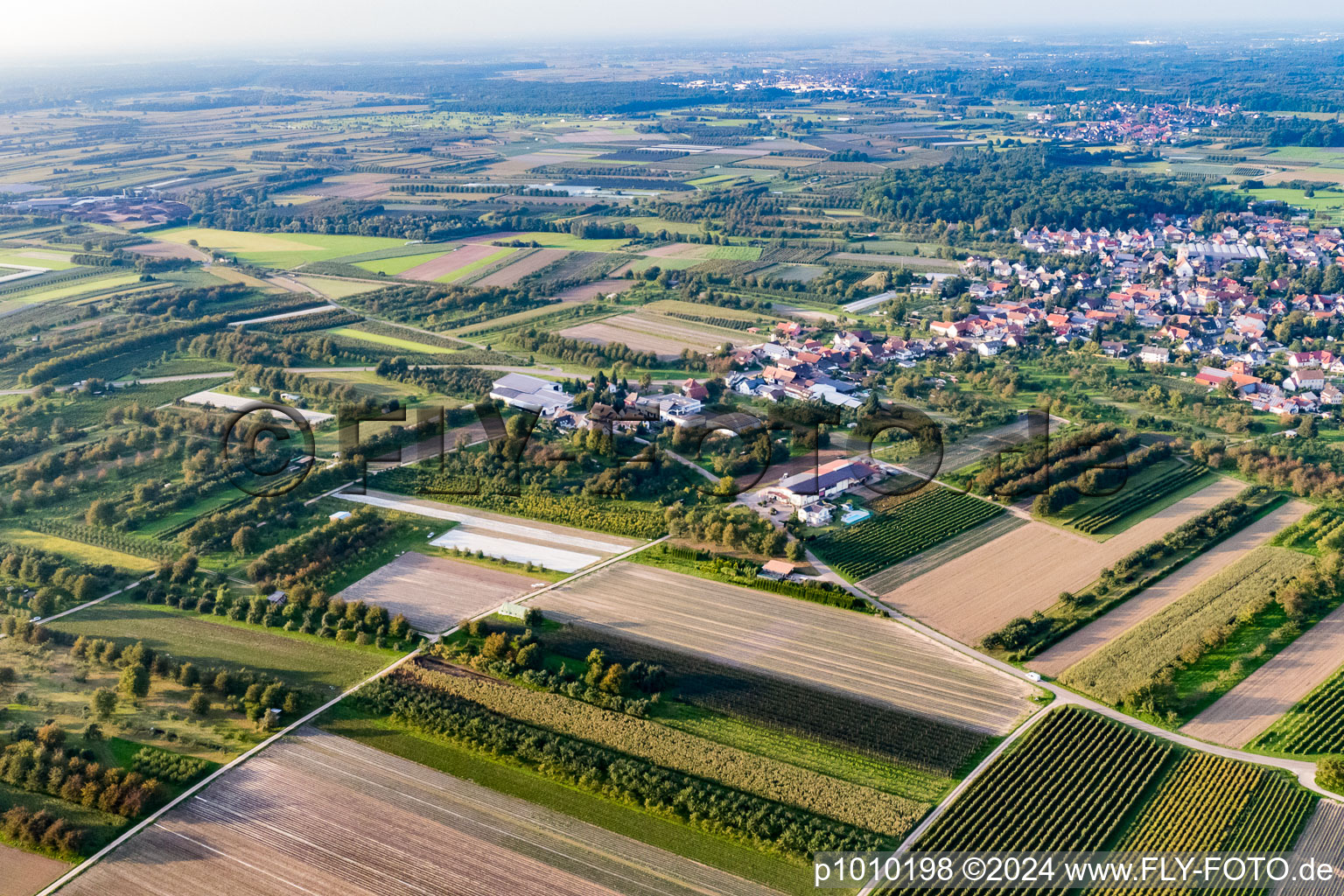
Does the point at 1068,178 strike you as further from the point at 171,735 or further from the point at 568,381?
the point at 171,735

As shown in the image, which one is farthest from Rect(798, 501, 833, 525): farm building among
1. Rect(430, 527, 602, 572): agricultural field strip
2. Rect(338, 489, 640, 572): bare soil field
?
Rect(430, 527, 602, 572): agricultural field strip

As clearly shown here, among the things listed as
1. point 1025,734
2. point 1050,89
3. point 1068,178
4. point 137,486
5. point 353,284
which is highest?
point 1050,89

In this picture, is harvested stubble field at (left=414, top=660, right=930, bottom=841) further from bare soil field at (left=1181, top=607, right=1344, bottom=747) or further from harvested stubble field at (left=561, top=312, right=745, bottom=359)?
harvested stubble field at (left=561, top=312, right=745, bottom=359)

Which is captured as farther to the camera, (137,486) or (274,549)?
(137,486)

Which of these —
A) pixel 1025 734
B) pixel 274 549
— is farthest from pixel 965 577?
pixel 274 549

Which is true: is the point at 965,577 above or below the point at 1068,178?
below

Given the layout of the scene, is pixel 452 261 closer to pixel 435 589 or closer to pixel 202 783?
pixel 435 589

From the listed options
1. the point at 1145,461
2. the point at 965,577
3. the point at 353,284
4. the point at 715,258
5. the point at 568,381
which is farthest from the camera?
the point at 715,258
